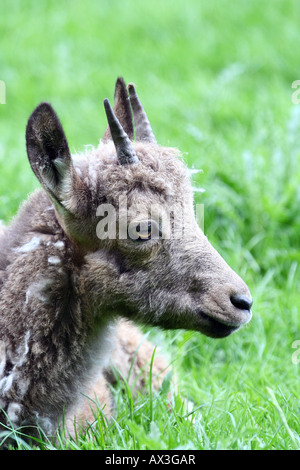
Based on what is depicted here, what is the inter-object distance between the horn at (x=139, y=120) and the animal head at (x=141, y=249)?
0.53 metres

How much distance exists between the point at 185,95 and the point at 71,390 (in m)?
6.60

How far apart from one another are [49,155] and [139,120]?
1.01 meters

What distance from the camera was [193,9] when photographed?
42.4 feet

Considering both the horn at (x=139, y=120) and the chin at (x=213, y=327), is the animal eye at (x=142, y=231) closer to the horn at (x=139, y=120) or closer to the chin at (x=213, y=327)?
the chin at (x=213, y=327)

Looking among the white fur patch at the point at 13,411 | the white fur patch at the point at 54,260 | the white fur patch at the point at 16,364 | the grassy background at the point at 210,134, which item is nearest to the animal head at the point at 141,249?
the white fur patch at the point at 54,260

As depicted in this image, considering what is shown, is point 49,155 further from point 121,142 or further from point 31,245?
point 31,245

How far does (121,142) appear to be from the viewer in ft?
14.2

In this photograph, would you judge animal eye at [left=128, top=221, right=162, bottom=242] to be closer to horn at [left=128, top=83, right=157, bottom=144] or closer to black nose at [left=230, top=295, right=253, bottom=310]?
black nose at [left=230, top=295, right=253, bottom=310]

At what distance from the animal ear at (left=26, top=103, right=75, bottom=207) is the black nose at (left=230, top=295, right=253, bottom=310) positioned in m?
1.15

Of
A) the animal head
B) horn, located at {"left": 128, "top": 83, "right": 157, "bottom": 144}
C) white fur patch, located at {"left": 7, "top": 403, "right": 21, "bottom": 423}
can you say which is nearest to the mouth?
the animal head

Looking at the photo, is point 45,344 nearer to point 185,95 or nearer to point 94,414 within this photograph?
point 94,414

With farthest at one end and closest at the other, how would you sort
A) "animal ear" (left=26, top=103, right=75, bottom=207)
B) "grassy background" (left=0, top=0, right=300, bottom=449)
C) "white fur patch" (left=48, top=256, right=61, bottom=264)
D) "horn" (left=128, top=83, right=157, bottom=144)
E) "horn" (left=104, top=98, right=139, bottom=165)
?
"horn" (left=128, top=83, right=157, bottom=144) < "grassy background" (left=0, top=0, right=300, bottom=449) < "white fur patch" (left=48, top=256, right=61, bottom=264) < "horn" (left=104, top=98, right=139, bottom=165) < "animal ear" (left=26, top=103, right=75, bottom=207)

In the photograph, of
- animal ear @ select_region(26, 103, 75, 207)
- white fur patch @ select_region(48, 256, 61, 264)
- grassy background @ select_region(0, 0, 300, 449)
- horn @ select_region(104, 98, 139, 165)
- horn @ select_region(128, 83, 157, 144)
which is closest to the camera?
animal ear @ select_region(26, 103, 75, 207)

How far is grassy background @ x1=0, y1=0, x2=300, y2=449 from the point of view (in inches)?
186
